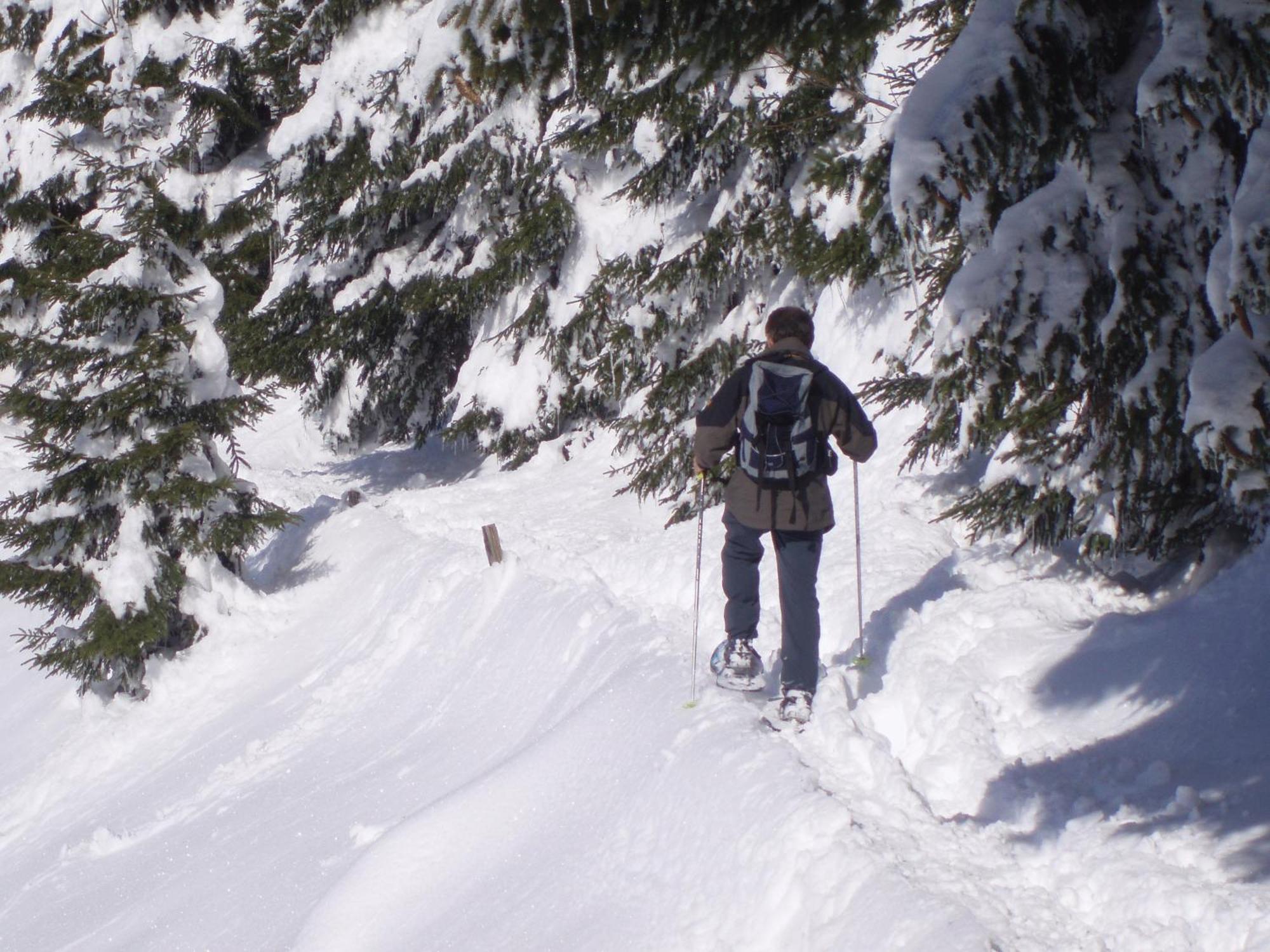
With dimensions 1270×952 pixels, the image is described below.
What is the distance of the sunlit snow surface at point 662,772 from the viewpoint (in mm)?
3648

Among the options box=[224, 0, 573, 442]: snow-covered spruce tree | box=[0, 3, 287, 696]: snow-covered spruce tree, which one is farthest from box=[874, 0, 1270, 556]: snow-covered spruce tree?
box=[224, 0, 573, 442]: snow-covered spruce tree

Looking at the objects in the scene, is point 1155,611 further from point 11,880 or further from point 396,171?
point 396,171

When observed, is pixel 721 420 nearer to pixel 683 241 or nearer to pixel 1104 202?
pixel 1104 202

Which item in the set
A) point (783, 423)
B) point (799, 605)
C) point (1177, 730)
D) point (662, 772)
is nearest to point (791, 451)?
point (783, 423)

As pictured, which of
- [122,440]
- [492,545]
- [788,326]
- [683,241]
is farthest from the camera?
[683,241]

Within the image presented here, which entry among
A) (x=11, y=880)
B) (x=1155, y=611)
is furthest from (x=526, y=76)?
(x=11, y=880)

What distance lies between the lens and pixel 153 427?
34.1 ft

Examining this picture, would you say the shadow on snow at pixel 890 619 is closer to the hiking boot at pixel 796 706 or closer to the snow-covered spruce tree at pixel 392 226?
the hiking boot at pixel 796 706

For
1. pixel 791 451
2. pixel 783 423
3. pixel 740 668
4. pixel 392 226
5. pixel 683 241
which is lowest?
pixel 740 668

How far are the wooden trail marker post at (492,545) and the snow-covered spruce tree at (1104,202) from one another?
593cm

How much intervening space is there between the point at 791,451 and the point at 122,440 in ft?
25.3

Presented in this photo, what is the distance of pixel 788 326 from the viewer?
5.12 m

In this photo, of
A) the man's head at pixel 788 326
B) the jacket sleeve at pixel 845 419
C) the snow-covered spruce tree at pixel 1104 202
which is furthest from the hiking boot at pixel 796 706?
the snow-covered spruce tree at pixel 1104 202

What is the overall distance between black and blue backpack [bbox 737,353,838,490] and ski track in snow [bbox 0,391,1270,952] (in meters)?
1.18
